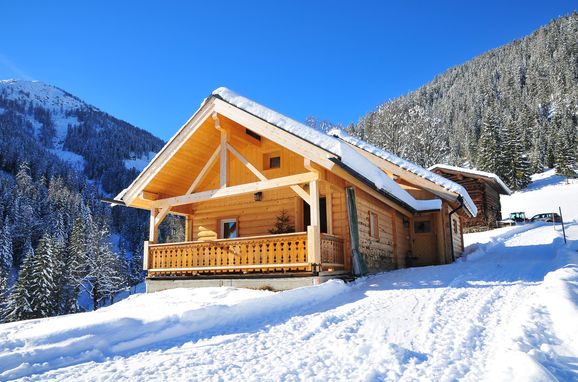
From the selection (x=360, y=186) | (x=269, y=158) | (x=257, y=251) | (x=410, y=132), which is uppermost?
(x=410, y=132)

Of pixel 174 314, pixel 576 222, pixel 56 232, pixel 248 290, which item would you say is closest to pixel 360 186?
pixel 248 290

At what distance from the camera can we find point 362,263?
12.1 meters

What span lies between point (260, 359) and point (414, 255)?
14.3 meters

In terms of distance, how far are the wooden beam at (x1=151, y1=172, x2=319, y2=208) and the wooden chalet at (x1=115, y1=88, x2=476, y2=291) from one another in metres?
0.03

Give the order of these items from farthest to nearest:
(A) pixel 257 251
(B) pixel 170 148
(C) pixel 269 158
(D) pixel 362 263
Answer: (C) pixel 269 158 < (B) pixel 170 148 < (D) pixel 362 263 < (A) pixel 257 251

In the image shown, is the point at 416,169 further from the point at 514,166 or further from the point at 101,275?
the point at 514,166

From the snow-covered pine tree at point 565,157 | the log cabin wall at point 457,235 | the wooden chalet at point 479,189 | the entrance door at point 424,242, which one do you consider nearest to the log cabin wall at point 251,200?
the entrance door at point 424,242

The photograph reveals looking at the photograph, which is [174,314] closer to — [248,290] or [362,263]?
[248,290]

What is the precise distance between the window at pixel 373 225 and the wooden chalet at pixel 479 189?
20.4 metres

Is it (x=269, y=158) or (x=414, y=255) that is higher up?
→ (x=269, y=158)

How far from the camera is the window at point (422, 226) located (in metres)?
17.5

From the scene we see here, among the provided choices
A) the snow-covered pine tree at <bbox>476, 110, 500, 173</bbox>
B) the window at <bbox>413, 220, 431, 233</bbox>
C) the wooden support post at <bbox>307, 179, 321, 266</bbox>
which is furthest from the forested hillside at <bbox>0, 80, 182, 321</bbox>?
the snow-covered pine tree at <bbox>476, 110, 500, 173</bbox>

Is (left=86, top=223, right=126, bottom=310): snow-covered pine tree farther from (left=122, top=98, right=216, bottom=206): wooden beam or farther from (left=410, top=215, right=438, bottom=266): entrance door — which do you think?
(left=410, top=215, right=438, bottom=266): entrance door

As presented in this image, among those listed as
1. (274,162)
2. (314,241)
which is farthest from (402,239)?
(314,241)
